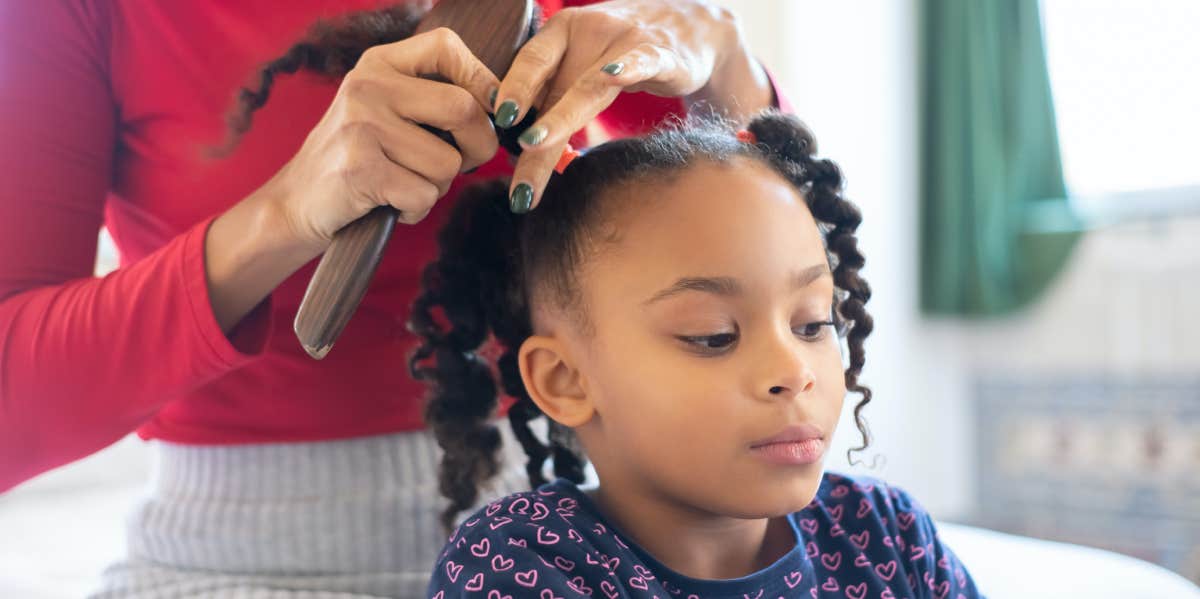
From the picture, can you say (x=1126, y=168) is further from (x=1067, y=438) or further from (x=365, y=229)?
(x=365, y=229)

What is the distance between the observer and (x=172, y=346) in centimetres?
74

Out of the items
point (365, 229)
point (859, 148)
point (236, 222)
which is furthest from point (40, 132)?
point (859, 148)

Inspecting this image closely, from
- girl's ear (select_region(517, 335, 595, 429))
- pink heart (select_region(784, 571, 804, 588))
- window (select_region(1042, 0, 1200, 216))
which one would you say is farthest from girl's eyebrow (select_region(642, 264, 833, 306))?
window (select_region(1042, 0, 1200, 216))

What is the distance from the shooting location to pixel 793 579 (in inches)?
29.7

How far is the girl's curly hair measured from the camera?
2.62 ft

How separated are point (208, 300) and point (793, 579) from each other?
456 millimetres

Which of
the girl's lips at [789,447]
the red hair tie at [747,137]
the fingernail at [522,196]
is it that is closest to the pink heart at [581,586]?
the girl's lips at [789,447]

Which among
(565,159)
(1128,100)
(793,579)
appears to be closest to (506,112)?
(565,159)

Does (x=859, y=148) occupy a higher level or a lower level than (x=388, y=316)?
higher

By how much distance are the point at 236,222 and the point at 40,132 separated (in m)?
0.21

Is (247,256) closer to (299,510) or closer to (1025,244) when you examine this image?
(299,510)

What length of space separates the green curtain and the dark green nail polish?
7.37 feet

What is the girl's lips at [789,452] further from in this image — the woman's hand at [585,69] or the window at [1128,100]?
the window at [1128,100]

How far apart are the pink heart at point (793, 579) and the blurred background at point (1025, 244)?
1765mm
